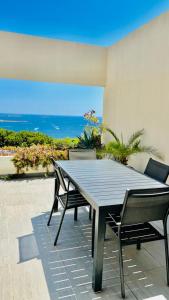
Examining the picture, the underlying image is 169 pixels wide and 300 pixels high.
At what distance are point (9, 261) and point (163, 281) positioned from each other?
1.65 meters

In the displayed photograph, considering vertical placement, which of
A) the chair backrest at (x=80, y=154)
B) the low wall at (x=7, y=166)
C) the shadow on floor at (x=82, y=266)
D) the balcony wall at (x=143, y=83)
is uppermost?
the balcony wall at (x=143, y=83)

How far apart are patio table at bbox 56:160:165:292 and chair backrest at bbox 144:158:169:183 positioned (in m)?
0.21

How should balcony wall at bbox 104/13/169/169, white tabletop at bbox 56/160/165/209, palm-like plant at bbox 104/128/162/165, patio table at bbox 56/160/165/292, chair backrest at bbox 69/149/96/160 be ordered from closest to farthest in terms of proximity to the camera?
patio table at bbox 56/160/165/292, white tabletop at bbox 56/160/165/209, chair backrest at bbox 69/149/96/160, balcony wall at bbox 104/13/169/169, palm-like plant at bbox 104/128/162/165

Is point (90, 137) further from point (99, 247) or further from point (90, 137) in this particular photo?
point (99, 247)

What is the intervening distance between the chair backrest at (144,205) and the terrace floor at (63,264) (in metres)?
0.42

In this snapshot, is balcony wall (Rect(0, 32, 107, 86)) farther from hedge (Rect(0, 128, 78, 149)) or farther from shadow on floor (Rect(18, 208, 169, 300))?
shadow on floor (Rect(18, 208, 169, 300))

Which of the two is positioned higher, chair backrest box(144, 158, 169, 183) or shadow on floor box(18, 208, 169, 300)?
chair backrest box(144, 158, 169, 183)

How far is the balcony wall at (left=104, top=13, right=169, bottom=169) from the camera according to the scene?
4957 millimetres

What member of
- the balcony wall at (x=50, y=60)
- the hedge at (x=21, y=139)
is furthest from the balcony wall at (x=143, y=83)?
the hedge at (x=21, y=139)

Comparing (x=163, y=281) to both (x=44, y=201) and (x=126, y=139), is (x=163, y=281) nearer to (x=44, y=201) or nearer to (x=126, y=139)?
(x=44, y=201)

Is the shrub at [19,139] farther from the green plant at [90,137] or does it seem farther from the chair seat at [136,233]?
the chair seat at [136,233]

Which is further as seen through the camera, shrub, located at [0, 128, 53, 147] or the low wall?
shrub, located at [0, 128, 53, 147]

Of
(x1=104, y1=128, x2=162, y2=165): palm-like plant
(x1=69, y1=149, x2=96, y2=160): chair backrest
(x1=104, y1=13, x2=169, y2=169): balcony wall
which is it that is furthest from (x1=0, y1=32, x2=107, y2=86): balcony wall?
(x1=69, y1=149, x2=96, y2=160): chair backrest

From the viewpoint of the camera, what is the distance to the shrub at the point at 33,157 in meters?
5.80
